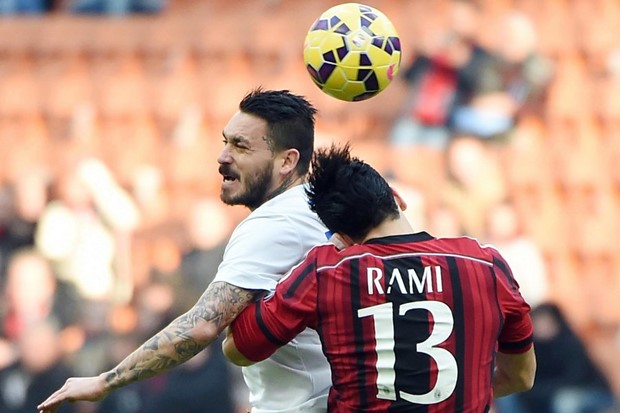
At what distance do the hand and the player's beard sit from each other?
0.76 metres

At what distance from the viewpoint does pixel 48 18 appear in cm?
939

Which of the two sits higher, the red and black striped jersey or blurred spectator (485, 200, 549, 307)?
the red and black striped jersey

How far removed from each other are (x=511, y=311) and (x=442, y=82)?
472 cm

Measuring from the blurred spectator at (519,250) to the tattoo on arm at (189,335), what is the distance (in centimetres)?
426

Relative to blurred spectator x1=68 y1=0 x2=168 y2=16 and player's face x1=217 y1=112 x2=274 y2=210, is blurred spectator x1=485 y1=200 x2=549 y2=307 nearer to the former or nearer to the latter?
blurred spectator x1=68 y1=0 x2=168 y2=16

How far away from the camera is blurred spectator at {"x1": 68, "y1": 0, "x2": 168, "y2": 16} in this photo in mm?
9391

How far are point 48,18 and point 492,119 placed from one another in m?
3.10

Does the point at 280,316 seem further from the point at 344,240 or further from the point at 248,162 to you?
the point at 248,162

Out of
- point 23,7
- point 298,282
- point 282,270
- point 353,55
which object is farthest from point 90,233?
point 298,282

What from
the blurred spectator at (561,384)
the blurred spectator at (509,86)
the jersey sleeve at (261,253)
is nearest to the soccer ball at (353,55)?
the jersey sleeve at (261,253)

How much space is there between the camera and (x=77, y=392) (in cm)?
420

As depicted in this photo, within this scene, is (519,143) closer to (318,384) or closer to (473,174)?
(473,174)

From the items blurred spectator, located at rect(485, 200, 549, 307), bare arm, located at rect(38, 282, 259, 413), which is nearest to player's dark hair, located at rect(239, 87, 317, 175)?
bare arm, located at rect(38, 282, 259, 413)

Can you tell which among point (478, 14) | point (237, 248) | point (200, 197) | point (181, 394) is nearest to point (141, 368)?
point (237, 248)
